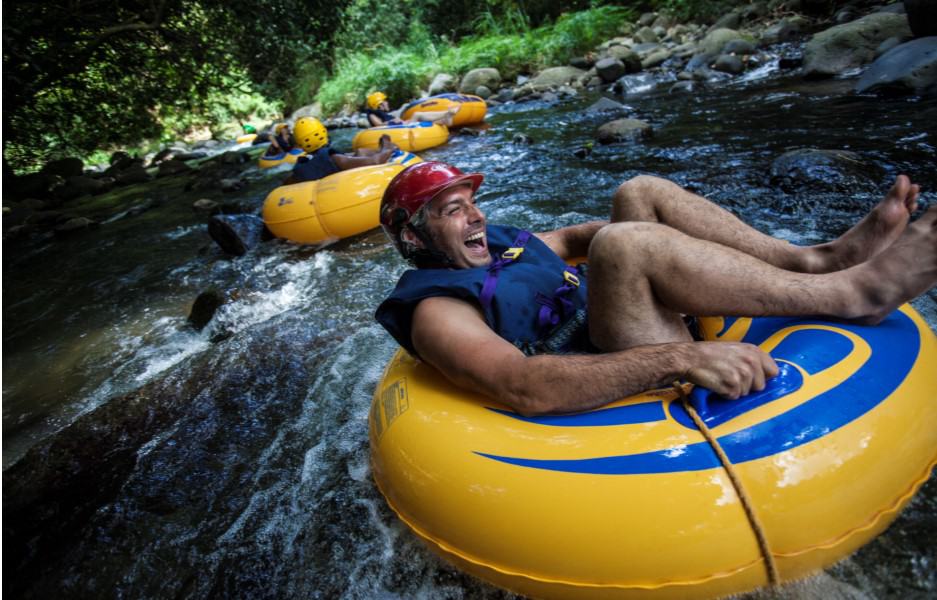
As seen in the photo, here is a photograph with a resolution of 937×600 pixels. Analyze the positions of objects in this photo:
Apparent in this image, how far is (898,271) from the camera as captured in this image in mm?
1722

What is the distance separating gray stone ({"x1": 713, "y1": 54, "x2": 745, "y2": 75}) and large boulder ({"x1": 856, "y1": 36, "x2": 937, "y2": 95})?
159 inches

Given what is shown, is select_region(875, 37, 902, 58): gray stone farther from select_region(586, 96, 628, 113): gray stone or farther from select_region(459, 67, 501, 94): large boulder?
select_region(459, 67, 501, 94): large boulder

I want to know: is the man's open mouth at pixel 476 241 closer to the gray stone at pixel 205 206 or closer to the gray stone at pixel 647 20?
the gray stone at pixel 205 206

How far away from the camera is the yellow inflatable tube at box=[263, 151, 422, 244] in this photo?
21.1 feet

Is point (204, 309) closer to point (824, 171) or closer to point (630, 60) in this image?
point (824, 171)

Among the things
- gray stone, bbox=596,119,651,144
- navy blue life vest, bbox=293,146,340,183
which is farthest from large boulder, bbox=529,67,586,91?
navy blue life vest, bbox=293,146,340,183

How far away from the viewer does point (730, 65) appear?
11164 millimetres

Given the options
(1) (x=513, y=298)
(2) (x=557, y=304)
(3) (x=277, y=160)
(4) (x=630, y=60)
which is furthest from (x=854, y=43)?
(3) (x=277, y=160)

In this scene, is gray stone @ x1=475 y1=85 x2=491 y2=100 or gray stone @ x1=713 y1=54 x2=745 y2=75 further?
gray stone @ x1=475 y1=85 x2=491 y2=100

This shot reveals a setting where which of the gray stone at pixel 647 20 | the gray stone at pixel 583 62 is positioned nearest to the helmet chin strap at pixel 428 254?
the gray stone at pixel 583 62

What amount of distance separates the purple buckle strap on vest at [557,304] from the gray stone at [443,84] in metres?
17.8

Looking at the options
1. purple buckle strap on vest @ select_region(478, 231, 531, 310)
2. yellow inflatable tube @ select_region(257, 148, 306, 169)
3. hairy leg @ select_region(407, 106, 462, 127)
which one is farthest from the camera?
yellow inflatable tube @ select_region(257, 148, 306, 169)

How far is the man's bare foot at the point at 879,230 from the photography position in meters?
1.98

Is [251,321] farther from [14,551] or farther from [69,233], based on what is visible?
[69,233]
